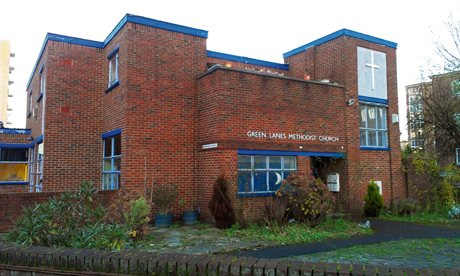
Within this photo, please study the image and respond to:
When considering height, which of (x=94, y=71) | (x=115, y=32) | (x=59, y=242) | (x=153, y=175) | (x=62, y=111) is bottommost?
(x=59, y=242)

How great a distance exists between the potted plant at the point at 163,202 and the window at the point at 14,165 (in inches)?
432

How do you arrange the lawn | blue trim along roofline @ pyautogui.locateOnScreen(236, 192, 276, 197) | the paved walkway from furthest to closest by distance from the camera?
blue trim along roofline @ pyautogui.locateOnScreen(236, 192, 276, 197)
the paved walkway
the lawn

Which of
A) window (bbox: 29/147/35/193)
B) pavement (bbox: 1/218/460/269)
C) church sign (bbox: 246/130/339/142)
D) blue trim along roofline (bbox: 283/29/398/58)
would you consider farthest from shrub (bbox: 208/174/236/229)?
window (bbox: 29/147/35/193)

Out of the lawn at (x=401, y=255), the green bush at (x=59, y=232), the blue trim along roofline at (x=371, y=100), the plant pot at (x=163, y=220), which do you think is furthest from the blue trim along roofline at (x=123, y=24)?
the lawn at (x=401, y=255)

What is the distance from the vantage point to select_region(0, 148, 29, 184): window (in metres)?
18.6

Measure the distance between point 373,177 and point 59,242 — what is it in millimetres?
12109

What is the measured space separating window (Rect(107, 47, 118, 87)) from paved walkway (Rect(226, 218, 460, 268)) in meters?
8.31

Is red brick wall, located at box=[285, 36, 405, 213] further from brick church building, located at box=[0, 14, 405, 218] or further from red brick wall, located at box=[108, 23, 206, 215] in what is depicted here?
red brick wall, located at box=[108, 23, 206, 215]

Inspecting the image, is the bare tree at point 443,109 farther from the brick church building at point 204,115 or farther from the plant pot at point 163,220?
the plant pot at point 163,220

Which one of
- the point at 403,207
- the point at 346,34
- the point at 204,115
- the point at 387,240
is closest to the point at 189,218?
the point at 204,115

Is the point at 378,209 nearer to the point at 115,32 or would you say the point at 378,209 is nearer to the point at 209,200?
the point at 209,200

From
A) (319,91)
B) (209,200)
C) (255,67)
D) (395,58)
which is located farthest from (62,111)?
(395,58)

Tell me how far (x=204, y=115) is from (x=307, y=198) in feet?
14.1

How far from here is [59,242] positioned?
5.65 m
